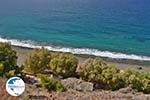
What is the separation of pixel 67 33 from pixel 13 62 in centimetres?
3868

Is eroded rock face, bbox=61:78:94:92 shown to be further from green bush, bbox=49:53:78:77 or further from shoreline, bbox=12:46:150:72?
shoreline, bbox=12:46:150:72

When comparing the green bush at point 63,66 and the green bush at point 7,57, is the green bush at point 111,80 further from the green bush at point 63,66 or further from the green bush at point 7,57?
the green bush at point 7,57

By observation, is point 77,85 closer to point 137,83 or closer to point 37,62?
point 137,83

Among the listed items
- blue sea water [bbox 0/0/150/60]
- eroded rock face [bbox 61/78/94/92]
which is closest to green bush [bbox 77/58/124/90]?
Answer: eroded rock face [bbox 61/78/94/92]

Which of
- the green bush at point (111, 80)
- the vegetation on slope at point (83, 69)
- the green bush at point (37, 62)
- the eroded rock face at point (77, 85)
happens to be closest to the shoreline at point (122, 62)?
the green bush at point (37, 62)

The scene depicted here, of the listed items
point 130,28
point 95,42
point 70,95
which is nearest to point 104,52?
point 95,42

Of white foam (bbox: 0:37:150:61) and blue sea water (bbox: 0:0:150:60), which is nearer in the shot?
white foam (bbox: 0:37:150:61)

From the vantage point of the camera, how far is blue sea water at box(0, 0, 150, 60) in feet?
219

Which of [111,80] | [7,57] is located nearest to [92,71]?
[111,80]

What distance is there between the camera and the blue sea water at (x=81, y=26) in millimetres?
66875

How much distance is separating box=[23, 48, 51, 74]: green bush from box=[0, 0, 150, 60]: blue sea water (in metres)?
20.3

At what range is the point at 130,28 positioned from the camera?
81.7m

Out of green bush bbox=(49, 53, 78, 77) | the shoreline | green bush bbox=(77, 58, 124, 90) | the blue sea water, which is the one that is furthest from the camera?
the blue sea water

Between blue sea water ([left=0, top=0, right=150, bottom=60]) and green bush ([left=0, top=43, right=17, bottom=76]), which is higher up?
blue sea water ([left=0, top=0, right=150, bottom=60])
